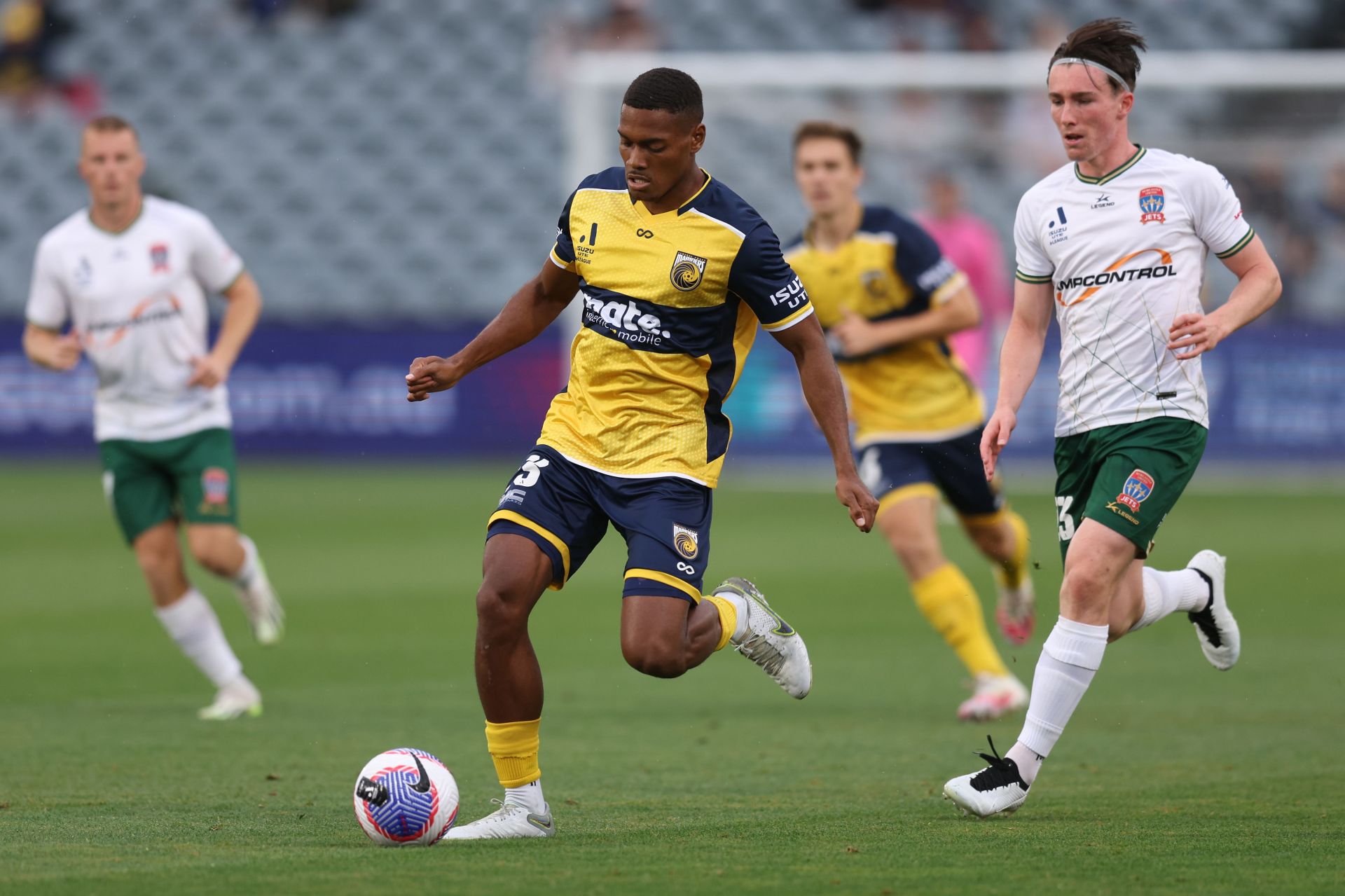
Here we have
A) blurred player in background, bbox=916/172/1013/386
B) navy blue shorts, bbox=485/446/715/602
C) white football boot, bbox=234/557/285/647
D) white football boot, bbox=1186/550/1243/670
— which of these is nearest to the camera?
navy blue shorts, bbox=485/446/715/602

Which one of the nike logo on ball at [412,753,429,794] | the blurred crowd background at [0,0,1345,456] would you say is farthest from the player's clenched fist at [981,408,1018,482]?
the blurred crowd background at [0,0,1345,456]

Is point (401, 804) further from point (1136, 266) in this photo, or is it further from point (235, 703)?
point (235, 703)

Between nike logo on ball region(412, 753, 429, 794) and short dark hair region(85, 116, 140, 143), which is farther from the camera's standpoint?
short dark hair region(85, 116, 140, 143)

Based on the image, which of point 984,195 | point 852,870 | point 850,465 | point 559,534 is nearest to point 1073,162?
point 850,465

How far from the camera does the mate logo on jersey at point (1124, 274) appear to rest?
19.6ft

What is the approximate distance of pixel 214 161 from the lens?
75.2 ft

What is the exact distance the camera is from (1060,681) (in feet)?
19.4

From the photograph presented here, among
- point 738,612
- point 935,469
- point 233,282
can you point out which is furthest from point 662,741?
point 233,282

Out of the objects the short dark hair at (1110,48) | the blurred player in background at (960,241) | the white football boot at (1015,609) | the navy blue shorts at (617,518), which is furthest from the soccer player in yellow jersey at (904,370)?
the blurred player in background at (960,241)

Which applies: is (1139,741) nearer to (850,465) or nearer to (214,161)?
(850,465)

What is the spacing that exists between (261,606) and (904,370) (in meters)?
3.42

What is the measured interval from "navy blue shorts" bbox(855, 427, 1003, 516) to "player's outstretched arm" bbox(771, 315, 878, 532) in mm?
2739

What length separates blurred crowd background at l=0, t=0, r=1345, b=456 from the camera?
2045 centimetres

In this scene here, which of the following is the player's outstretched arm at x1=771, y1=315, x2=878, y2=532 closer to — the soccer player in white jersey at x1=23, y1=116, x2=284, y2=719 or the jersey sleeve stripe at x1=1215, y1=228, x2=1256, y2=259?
the jersey sleeve stripe at x1=1215, y1=228, x2=1256, y2=259
